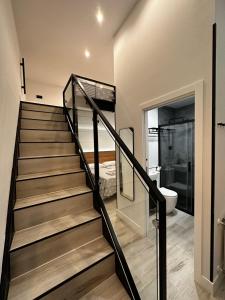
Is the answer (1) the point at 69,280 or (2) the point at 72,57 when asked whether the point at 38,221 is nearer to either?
(1) the point at 69,280

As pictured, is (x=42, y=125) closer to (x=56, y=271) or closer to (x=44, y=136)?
(x=44, y=136)

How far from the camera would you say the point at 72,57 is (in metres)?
4.13

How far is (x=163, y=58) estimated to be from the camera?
202 centimetres

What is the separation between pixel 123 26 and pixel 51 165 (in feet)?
9.44

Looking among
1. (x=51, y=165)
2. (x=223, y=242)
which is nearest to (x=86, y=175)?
(x=51, y=165)

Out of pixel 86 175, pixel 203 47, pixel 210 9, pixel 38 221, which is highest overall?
pixel 210 9

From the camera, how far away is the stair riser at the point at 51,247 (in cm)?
119

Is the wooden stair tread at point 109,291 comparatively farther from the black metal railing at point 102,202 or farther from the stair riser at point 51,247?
the stair riser at point 51,247

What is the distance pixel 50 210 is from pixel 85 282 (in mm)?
704

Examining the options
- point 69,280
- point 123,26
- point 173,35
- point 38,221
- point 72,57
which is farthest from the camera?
point 72,57

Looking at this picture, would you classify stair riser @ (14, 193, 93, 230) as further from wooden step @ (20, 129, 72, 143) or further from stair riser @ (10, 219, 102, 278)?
wooden step @ (20, 129, 72, 143)

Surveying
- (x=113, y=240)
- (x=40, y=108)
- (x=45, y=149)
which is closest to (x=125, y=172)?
(x=113, y=240)

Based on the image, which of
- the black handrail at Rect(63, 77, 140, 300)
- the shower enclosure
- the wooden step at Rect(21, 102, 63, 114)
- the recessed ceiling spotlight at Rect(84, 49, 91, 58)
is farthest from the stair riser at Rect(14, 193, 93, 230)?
the recessed ceiling spotlight at Rect(84, 49, 91, 58)

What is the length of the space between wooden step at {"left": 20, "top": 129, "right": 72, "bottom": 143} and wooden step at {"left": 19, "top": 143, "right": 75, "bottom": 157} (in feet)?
0.55
